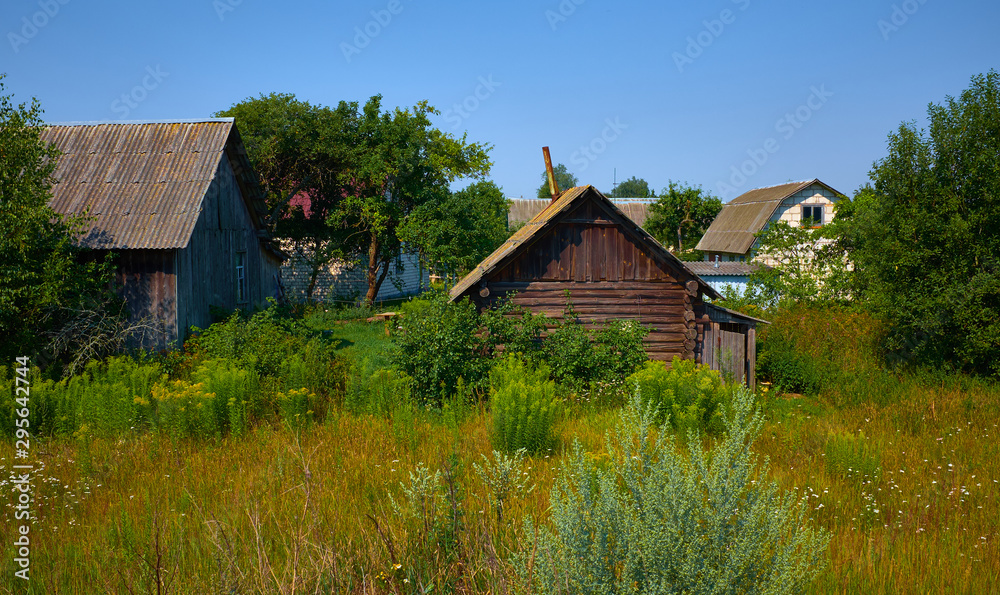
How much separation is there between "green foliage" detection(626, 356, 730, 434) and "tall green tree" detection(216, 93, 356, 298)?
59.8ft

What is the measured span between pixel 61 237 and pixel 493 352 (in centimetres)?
860

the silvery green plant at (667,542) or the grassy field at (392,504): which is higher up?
the silvery green plant at (667,542)

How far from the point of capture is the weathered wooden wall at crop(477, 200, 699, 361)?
505 inches

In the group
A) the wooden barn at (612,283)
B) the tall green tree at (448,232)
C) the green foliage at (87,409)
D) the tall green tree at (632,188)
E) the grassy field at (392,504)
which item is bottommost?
the grassy field at (392,504)

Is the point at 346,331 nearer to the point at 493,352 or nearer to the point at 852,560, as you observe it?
the point at 493,352

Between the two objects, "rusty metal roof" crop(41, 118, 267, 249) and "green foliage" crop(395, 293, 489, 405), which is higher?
"rusty metal roof" crop(41, 118, 267, 249)

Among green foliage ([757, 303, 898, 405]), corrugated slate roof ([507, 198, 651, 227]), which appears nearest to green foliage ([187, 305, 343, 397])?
green foliage ([757, 303, 898, 405])

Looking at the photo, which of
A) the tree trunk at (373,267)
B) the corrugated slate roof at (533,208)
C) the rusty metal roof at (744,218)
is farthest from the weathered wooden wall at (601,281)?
the corrugated slate roof at (533,208)

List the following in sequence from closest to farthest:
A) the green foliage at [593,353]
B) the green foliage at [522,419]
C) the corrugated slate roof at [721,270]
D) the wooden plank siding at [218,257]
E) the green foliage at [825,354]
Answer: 1. the green foliage at [522,419]
2. the green foliage at [593,353]
3. the green foliage at [825,354]
4. the wooden plank siding at [218,257]
5. the corrugated slate roof at [721,270]

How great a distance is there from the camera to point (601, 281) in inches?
514

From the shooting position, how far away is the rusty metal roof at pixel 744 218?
33156 millimetres

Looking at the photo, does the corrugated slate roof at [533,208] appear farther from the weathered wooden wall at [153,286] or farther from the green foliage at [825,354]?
the weathered wooden wall at [153,286]

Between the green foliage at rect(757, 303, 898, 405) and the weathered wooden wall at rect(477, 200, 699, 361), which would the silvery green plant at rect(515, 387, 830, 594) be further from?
the green foliage at rect(757, 303, 898, 405)

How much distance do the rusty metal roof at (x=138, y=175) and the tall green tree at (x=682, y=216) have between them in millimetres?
32503
